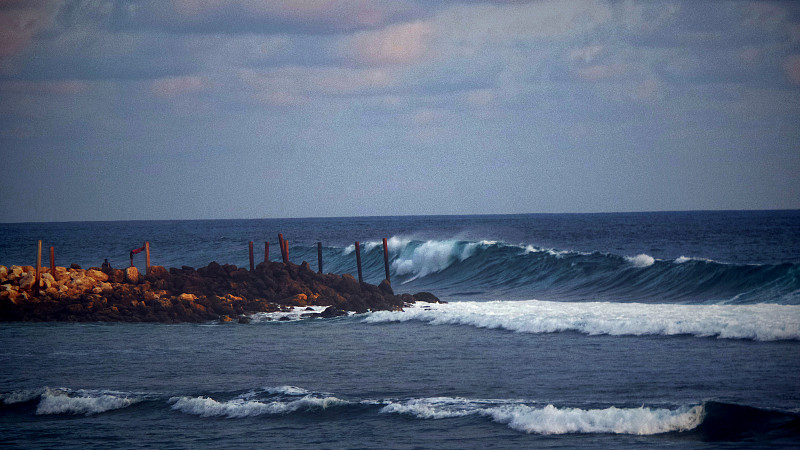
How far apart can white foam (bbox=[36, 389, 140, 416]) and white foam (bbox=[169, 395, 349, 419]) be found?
1119 mm

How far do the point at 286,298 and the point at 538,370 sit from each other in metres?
15.6

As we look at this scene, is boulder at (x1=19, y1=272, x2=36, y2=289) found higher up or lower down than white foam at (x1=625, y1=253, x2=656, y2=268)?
higher up

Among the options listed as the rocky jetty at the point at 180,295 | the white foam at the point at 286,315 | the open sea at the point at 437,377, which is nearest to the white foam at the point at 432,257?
the rocky jetty at the point at 180,295

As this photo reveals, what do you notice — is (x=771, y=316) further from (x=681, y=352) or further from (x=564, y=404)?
(x=564, y=404)

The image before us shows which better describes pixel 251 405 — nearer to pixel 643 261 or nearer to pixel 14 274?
pixel 14 274

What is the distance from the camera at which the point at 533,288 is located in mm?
34844

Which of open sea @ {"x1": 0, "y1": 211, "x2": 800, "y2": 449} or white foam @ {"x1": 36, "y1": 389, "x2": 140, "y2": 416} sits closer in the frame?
open sea @ {"x1": 0, "y1": 211, "x2": 800, "y2": 449}

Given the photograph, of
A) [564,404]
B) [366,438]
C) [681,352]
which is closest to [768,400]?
[564,404]

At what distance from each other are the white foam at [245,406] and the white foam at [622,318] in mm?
9515

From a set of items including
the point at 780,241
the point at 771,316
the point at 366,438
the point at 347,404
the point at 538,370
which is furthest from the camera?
the point at 780,241

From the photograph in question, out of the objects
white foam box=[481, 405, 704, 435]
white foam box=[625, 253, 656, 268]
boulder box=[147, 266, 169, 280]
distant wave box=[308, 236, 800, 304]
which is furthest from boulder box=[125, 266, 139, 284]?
white foam box=[481, 405, 704, 435]

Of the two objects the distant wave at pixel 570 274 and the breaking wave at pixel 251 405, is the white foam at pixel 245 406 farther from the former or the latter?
the distant wave at pixel 570 274

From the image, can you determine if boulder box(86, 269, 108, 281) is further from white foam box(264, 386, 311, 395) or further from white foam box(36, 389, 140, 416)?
white foam box(264, 386, 311, 395)

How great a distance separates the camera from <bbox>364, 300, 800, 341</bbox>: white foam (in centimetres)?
1858
